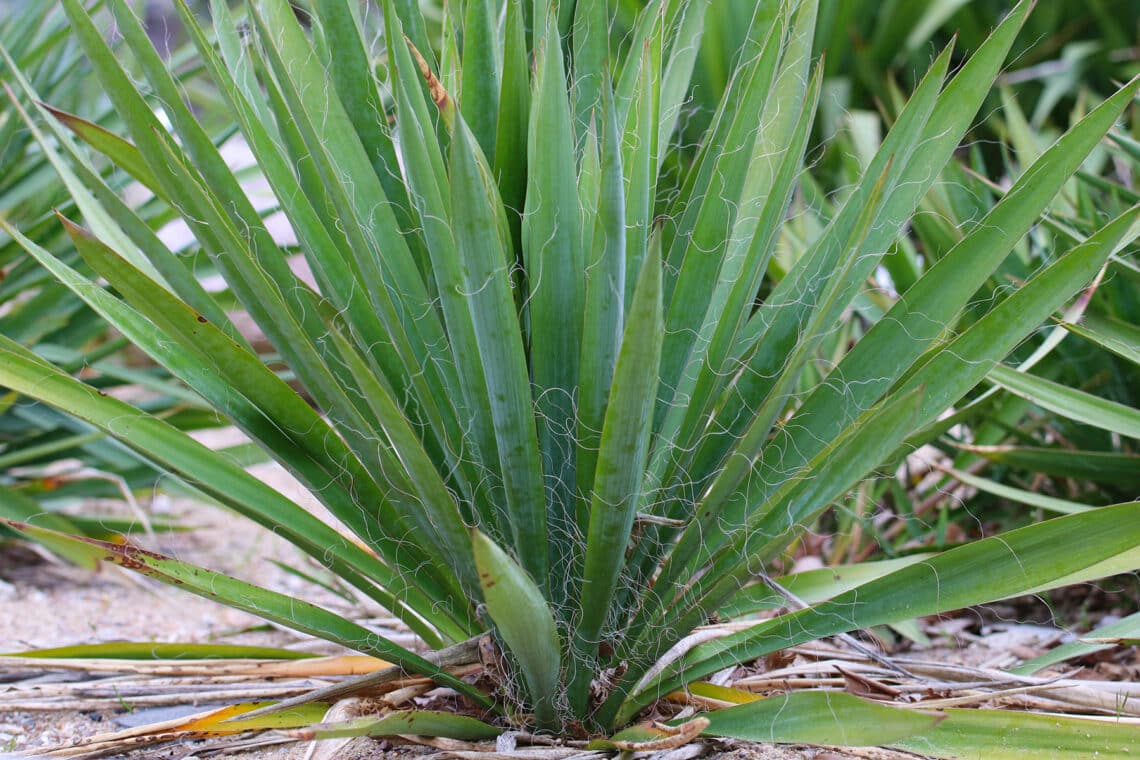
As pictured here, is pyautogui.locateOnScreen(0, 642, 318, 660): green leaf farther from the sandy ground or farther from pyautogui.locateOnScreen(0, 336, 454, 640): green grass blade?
pyautogui.locateOnScreen(0, 336, 454, 640): green grass blade

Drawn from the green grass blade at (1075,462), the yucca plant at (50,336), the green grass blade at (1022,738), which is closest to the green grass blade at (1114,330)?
the green grass blade at (1075,462)

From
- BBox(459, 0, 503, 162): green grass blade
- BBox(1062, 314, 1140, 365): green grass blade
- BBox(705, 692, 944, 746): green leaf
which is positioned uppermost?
BBox(459, 0, 503, 162): green grass blade

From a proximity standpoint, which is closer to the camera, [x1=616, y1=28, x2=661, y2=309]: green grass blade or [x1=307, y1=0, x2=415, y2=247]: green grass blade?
[x1=616, y1=28, x2=661, y2=309]: green grass blade

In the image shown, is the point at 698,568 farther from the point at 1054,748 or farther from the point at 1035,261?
the point at 1035,261

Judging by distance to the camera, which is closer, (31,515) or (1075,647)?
(1075,647)

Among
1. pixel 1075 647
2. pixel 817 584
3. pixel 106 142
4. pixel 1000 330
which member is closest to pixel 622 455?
pixel 1000 330

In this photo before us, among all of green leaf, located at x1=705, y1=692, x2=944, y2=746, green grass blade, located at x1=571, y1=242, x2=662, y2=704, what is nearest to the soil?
green leaf, located at x1=705, y1=692, x2=944, y2=746

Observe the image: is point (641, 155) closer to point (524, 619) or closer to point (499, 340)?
point (499, 340)
